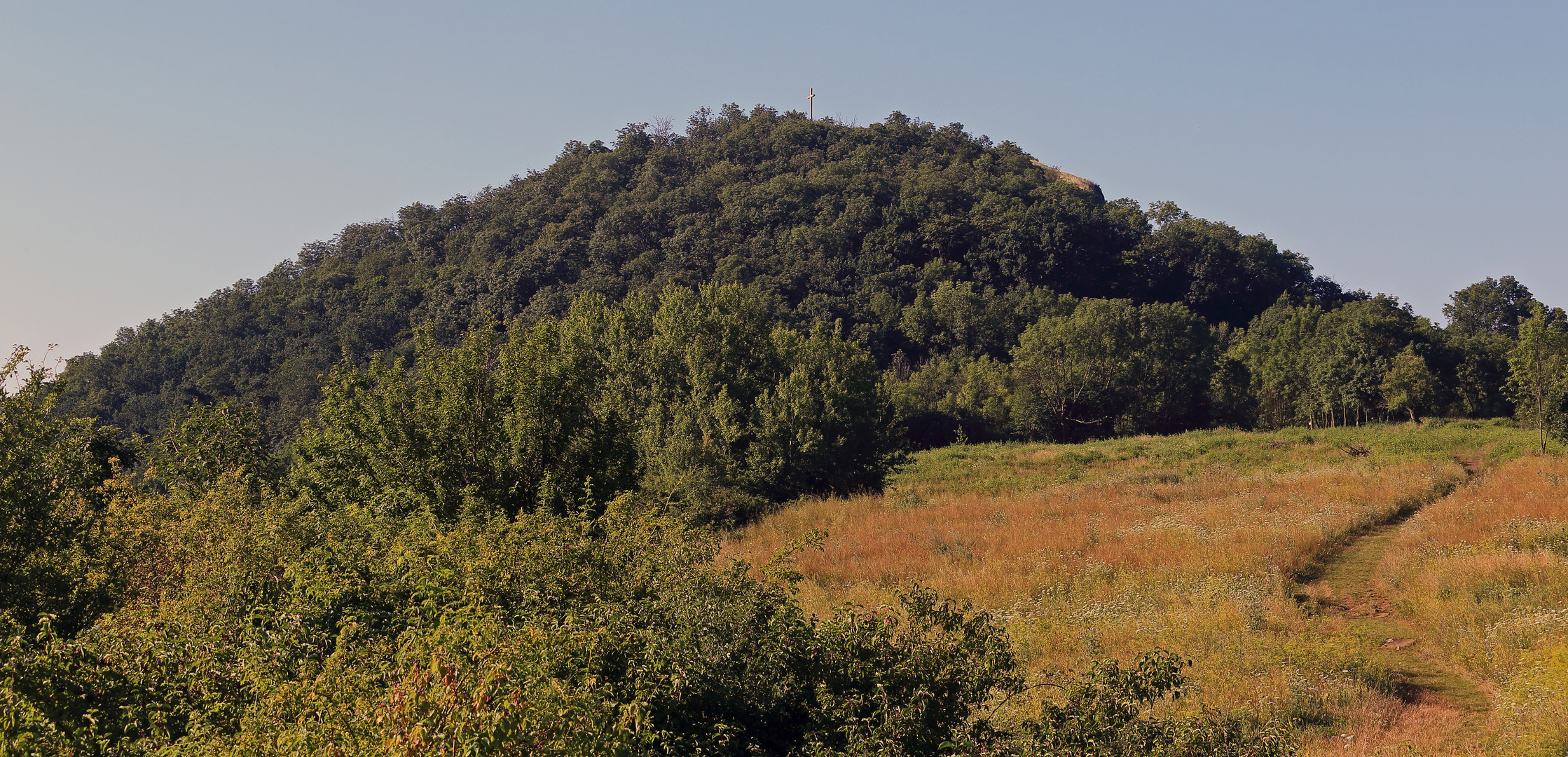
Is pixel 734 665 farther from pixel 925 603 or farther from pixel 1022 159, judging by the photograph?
pixel 1022 159

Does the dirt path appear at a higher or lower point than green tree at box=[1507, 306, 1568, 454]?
lower

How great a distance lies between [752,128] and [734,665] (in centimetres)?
13286

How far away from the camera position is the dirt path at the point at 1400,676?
965cm

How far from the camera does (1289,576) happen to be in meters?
17.0

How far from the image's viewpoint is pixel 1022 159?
436ft

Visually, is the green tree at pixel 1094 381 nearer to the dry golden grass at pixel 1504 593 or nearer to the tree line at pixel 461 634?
the dry golden grass at pixel 1504 593

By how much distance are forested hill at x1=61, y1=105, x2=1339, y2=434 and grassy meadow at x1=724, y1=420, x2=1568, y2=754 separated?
51771mm

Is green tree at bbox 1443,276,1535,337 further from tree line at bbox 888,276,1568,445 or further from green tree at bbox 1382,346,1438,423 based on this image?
green tree at bbox 1382,346,1438,423

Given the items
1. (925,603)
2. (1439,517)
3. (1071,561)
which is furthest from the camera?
(1439,517)

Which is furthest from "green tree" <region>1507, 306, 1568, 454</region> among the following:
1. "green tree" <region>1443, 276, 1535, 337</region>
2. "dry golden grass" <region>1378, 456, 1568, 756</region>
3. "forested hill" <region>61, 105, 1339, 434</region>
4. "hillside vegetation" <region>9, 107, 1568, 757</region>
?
"green tree" <region>1443, 276, 1535, 337</region>

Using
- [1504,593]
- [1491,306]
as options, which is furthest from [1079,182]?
[1504,593]

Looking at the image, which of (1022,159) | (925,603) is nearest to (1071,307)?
(1022,159)

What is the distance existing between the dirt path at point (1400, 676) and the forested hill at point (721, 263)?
203ft

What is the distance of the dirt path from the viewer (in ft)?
31.7
